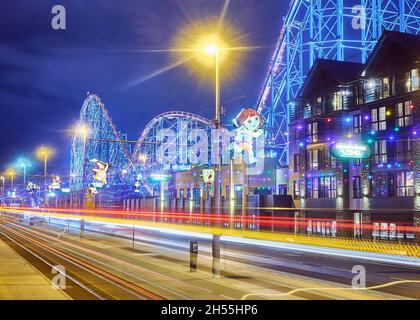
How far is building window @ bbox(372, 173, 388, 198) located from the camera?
143 ft

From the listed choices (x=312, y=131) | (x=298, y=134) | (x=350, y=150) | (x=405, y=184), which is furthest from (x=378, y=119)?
(x=298, y=134)

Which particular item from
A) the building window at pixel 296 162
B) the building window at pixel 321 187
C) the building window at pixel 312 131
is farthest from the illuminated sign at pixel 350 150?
the building window at pixel 296 162

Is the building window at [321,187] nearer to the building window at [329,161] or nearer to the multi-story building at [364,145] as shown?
the multi-story building at [364,145]

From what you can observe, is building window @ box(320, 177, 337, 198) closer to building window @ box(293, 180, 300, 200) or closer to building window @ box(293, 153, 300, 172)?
building window @ box(293, 180, 300, 200)

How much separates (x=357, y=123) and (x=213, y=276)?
3191 centimetres

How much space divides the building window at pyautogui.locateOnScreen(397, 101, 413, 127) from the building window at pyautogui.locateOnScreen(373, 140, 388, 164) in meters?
2.33

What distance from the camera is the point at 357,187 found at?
47.0m

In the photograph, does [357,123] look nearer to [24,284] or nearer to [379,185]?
[379,185]

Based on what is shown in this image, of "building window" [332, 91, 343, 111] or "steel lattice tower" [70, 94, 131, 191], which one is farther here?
"steel lattice tower" [70, 94, 131, 191]

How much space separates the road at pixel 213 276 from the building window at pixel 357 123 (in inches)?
788

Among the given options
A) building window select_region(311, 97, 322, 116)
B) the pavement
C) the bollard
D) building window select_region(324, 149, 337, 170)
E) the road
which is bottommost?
the road

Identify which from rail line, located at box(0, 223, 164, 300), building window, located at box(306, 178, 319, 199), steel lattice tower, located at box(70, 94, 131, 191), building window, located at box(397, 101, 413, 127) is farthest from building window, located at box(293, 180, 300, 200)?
steel lattice tower, located at box(70, 94, 131, 191)

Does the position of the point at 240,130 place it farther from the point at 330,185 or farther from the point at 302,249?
the point at 302,249
